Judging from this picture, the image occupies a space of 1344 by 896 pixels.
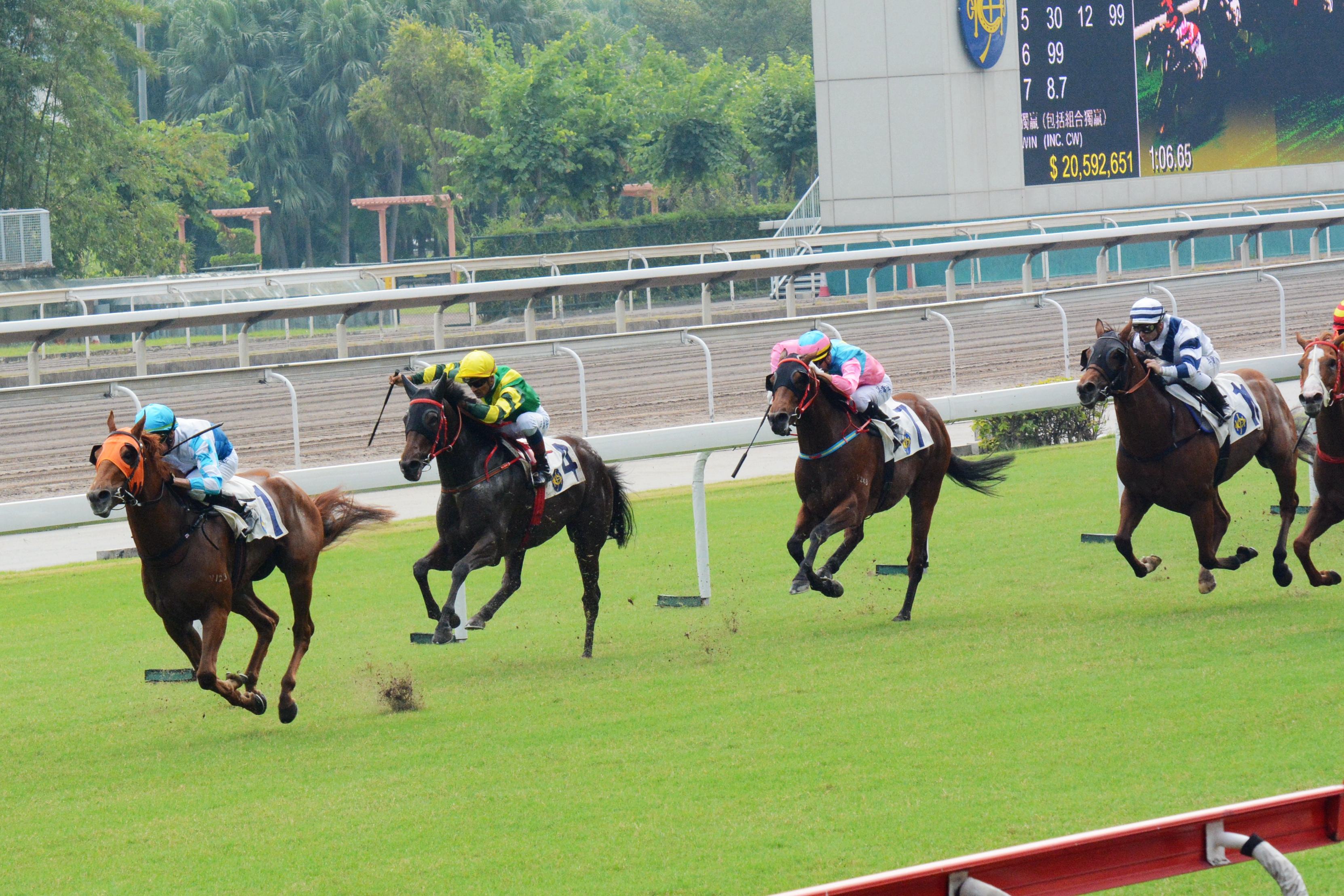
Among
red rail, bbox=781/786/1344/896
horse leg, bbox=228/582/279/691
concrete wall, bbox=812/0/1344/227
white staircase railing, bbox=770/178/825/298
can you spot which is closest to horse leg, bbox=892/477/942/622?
horse leg, bbox=228/582/279/691

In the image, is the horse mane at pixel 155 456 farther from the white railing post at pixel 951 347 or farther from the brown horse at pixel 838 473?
the white railing post at pixel 951 347

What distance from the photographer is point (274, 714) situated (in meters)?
7.66

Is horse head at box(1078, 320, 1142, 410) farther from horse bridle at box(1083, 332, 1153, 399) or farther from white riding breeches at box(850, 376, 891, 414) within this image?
white riding breeches at box(850, 376, 891, 414)

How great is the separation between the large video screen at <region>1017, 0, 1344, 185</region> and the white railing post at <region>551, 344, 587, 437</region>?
47.2 feet

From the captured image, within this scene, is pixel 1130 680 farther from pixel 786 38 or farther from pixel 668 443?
pixel 786 38

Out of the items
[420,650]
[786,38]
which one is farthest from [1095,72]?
[786,38]

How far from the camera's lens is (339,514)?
26.3ft

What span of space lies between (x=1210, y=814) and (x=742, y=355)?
8.52m

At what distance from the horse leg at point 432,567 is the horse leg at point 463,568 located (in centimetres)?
5

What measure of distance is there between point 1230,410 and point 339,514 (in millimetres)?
4512

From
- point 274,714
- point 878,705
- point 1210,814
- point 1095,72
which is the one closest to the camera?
point 1210,814

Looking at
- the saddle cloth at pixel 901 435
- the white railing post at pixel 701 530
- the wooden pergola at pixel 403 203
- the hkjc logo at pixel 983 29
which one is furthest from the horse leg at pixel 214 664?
the wooden pergola at pixel 403 203

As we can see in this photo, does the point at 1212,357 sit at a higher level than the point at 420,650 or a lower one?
higher

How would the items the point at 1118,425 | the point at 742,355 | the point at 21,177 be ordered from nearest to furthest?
the point at 1118,425
the point at 742,355
the point at 21,177
